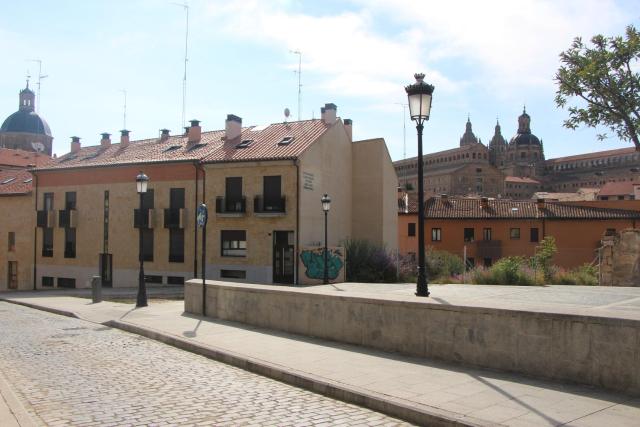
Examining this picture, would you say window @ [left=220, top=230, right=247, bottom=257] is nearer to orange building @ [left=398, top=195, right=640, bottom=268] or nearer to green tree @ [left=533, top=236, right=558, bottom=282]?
green tree @ [left=533, top=236, right=558, bottom=282]

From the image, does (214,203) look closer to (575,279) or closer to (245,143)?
(245,143)

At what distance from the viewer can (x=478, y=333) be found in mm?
8336

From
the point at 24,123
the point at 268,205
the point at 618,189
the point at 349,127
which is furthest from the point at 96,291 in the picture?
the point at 24,123

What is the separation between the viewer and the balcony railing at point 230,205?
29.8 m

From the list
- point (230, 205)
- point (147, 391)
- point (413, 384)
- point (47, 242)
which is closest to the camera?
point (413, 384)

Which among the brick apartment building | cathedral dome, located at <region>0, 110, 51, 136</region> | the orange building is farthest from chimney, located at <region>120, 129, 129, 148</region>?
cathedral dome, located at <region>0, 110, 51, 136</region>

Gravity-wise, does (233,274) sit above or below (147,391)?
above

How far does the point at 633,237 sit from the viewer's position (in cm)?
2555

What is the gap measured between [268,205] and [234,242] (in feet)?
9.37

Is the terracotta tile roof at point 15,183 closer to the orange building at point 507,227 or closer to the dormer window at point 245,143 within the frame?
the dormer window at point 245,143

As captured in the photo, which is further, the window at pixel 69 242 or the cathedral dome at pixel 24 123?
the cathedral dome at pixel 24 123

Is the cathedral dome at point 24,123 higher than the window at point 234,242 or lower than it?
higher

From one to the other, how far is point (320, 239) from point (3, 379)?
22.7m

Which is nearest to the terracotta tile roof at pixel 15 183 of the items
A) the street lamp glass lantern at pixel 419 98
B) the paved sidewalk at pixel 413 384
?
the paved sidewalk at pixel 413 384
